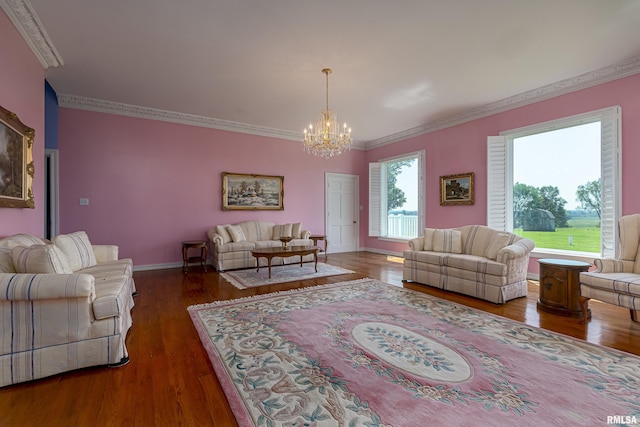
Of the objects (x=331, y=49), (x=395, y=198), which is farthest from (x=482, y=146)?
(x=331, y=49)

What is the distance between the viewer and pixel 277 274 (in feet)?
16.8

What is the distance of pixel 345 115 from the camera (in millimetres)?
5910

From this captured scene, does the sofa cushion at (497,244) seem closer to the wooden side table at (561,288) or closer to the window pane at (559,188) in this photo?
the wooden side table at (561,288)

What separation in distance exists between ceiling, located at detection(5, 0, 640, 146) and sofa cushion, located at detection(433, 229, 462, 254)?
2314 millimetres

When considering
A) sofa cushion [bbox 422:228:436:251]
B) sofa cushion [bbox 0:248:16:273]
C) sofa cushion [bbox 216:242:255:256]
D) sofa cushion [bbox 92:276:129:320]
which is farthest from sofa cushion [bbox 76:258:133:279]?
sofa cushion [bbox 422:228:436:251]

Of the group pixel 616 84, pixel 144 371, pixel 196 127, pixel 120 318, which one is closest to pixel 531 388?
pixel 144 371

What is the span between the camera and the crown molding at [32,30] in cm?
271

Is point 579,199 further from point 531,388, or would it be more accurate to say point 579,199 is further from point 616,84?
point 531,388

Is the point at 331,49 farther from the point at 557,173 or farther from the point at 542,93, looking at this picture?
the point at 557,173

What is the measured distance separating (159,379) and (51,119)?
503cm

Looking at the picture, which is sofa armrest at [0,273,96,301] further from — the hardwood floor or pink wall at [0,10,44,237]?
pink wall at [0,10,44,237]

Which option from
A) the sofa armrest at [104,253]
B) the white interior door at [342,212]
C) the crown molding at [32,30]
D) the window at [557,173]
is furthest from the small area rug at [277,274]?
the crown molding at [32,30]

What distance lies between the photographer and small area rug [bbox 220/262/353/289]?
459cm

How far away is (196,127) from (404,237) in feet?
17.8
